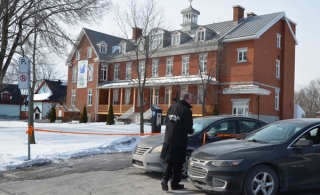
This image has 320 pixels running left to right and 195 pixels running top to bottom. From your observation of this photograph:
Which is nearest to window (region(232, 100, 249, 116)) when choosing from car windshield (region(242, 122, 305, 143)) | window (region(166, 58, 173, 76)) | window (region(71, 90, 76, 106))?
window (region(166, 58, 173, 76))

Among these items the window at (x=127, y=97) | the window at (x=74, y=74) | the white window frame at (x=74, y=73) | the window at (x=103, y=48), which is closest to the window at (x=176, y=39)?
the window at (x=127, y=97)

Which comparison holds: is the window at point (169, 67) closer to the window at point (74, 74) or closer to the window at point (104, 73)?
the window at point (104, 73)

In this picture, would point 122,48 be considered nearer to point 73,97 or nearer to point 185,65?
point 185,65

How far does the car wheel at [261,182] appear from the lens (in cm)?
617

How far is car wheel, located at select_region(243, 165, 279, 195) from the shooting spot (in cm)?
617

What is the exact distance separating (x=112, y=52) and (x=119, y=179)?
37.2m

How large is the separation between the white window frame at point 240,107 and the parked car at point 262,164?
994 inches

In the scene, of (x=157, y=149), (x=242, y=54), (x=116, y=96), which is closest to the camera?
(x=157, y=149)

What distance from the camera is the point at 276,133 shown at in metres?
7.11

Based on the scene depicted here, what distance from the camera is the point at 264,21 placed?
3341 centimetres

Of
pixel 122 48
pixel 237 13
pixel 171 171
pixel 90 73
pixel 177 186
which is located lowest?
pixel 177 186

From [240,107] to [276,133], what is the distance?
2565cm

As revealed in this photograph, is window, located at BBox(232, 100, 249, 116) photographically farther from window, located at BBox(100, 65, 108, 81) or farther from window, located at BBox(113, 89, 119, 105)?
window, located at BBox(100, 65, 108, 81)

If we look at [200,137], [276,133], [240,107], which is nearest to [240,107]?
[240,107]
